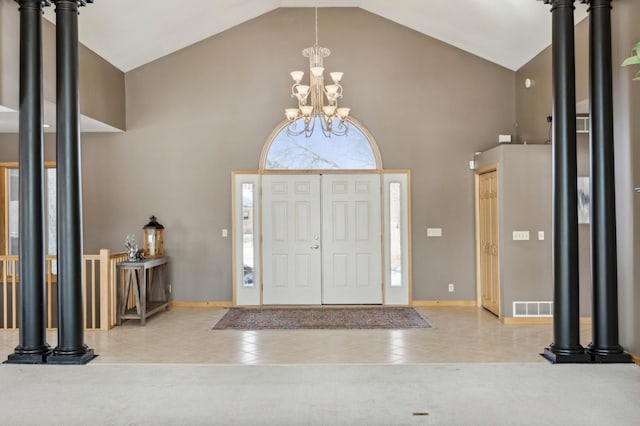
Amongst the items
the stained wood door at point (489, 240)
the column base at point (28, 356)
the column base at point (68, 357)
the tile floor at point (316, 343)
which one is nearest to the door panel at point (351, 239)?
the tile floor at point (316, 343)

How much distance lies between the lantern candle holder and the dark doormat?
4.35 ft

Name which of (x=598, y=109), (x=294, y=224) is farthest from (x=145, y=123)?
(x=598, y=109)

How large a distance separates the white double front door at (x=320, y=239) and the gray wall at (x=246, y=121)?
578mm

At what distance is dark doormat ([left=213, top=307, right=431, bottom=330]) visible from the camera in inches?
248

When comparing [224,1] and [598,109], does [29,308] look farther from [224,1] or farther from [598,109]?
[598,109]

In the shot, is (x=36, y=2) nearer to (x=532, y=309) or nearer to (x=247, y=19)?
(x=247, y=19)

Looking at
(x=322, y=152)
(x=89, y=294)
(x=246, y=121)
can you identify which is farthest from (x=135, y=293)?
(x=322, y=152)

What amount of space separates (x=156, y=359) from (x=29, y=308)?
1.19 metres

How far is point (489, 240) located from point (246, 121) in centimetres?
384

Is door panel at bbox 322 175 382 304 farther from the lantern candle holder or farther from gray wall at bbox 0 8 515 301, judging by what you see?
the lantern candle holder

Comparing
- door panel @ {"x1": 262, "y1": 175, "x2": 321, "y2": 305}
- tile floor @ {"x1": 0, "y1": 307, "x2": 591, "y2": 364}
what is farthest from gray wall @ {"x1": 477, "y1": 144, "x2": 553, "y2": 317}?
door panel @ {"x1": 262, "y1": 175, "x2": 321, "y2": 305}

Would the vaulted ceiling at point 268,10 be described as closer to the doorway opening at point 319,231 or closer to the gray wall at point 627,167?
the gray wall at point 627,167

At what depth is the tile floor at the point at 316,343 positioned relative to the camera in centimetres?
484

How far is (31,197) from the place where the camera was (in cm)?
463
